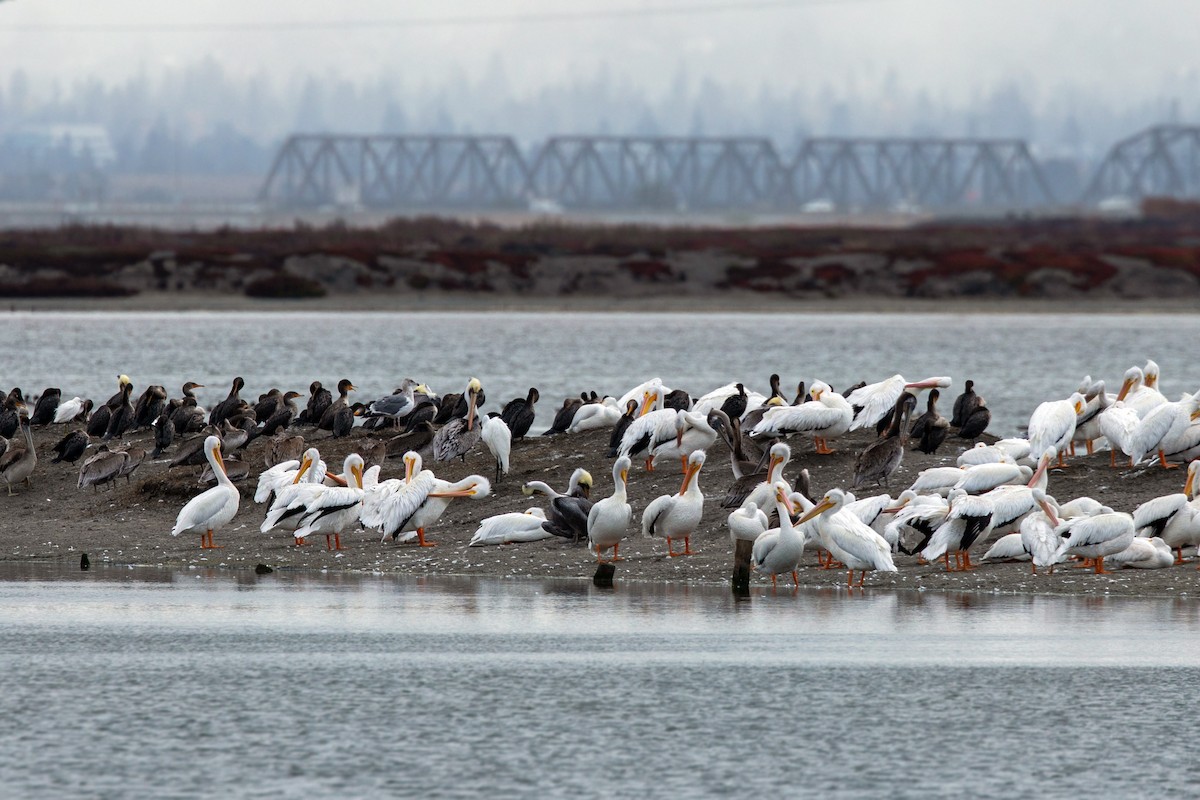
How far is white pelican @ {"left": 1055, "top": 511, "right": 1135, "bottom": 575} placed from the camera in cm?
1366

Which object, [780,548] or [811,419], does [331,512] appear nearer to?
[780,548]

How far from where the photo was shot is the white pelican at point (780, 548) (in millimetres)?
13773

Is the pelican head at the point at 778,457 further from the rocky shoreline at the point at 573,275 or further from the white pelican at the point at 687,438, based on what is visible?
the rocky shoreline at the point at 573,275

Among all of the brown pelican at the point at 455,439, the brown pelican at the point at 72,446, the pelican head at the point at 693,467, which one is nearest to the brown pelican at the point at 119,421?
the brown pelican at the point at 72,446

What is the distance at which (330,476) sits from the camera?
16.7m

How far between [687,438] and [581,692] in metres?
7.29

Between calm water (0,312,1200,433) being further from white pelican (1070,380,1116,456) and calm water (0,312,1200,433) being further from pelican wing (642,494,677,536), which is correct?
pelican wing (642,494,677,536)

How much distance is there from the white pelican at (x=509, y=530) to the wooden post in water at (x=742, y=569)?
2.55 meters

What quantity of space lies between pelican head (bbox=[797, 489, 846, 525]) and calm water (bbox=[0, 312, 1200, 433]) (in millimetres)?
14343

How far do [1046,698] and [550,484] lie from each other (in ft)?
28.2

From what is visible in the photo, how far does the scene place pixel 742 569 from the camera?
1378cm

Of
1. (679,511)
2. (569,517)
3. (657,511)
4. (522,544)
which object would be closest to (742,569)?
(679,511)

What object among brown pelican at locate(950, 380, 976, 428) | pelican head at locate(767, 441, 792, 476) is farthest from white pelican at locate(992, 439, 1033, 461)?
pelican head at locate(767, 441, 792, 476)

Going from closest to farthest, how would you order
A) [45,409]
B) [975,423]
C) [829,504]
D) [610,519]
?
[829,504], [610,519], [975,423], [45,409]
